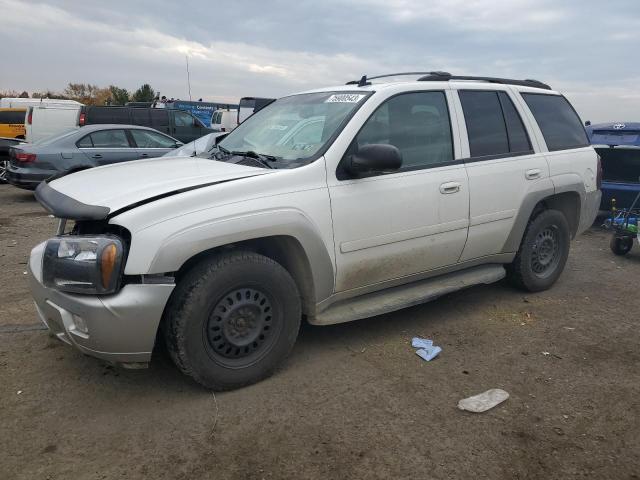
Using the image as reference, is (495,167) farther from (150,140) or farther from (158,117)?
(158,117)

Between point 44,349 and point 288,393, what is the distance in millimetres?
1811

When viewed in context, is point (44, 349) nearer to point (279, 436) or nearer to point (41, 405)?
point (41, 405)

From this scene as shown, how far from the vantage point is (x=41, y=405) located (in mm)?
2982

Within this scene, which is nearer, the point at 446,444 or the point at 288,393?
the point at 446,444

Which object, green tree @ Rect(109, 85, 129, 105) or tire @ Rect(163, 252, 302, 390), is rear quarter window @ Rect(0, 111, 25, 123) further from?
green tree @ Rect(109, 85, 129, 105)

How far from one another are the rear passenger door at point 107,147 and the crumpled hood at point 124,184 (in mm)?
6675

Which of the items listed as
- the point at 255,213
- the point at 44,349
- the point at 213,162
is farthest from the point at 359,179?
the point at 44,349

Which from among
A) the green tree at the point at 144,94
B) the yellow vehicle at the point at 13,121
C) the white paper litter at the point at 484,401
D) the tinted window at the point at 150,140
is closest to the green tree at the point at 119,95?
the green tree at the point at 144,94

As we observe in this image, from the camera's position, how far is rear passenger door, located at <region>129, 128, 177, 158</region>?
406 inches

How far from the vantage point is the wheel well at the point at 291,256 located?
323 centimetres

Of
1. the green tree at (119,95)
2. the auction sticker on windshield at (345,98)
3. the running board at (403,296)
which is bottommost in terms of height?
the running board at (403,296)

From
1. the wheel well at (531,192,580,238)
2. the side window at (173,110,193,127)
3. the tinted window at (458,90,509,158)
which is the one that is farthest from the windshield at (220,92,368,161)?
the side window at (173,110,193,127)

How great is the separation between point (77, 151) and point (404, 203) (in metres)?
8.03

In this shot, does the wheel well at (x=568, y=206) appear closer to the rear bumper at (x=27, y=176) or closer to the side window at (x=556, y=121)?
the side window at (x=556, y=121)
